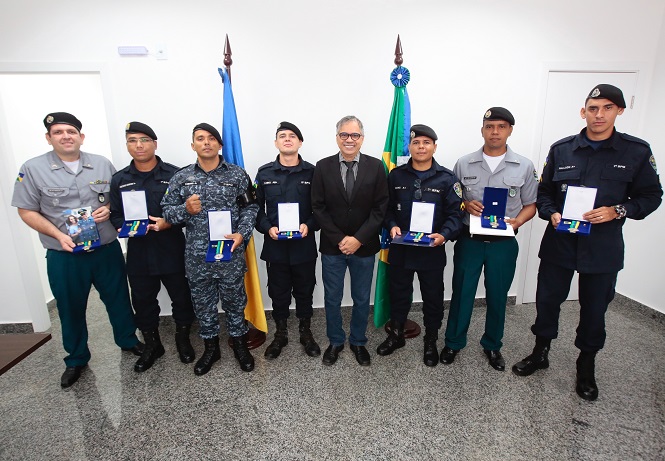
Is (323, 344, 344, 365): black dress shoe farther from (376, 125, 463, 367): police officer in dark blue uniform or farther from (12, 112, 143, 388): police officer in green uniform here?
(12, 112, 143, 388): police officer in green uniform

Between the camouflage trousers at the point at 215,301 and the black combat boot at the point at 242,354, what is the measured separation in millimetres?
52

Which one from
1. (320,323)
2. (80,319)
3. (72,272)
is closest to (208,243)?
(72,272)

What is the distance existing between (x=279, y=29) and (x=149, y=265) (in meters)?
2.15

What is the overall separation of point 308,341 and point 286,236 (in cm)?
94

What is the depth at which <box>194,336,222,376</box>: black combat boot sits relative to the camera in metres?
2.48

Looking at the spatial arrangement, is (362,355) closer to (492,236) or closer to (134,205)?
(492,236)

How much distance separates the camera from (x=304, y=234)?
7.84ft

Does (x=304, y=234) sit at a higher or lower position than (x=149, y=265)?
higher

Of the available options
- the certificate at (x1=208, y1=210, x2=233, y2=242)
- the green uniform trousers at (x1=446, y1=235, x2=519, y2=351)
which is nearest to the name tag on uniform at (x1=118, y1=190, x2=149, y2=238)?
the certificate at (x1=208, y1=210, x2=233, y2=242)

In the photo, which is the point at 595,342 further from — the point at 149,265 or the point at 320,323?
the point at 149,265

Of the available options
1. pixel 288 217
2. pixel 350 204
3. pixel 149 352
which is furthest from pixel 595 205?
pixel 149 352

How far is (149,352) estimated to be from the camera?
103 inches

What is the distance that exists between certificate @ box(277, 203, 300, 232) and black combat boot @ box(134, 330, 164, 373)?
135 cm

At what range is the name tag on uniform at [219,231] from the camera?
2.25m
